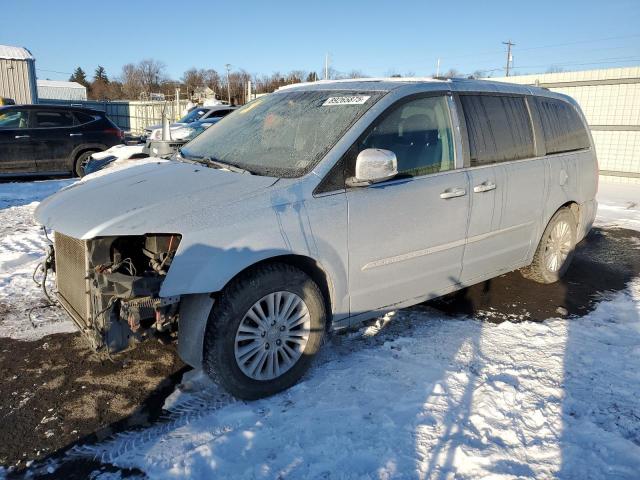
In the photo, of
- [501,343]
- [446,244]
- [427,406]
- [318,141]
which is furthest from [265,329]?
[501,343]

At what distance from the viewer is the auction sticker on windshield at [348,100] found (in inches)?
137

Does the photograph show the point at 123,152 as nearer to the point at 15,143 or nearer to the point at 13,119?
the point at 15,143

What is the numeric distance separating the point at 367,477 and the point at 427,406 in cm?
71

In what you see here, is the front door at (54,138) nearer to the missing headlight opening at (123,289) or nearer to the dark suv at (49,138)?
the dark suv at (49,138)

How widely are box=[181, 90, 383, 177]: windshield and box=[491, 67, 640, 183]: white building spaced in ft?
40.1

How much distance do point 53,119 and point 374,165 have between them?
1086cm

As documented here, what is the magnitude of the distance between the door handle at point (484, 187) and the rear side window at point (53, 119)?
10.7m

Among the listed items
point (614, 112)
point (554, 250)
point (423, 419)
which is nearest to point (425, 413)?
point (423, 419)

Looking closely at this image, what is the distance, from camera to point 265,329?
297cm

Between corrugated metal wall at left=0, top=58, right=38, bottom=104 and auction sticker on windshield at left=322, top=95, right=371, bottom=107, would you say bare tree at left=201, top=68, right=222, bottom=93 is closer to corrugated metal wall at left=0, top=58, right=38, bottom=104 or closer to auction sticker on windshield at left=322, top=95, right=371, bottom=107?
corrugated metal wall at left=0, top=58, right=38, bottom=104

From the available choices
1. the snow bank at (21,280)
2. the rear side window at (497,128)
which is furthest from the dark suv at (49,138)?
the rear side window at (497,128)

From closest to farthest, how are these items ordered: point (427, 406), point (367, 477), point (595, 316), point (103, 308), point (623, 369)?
point (367, 477), point (103, 308), point (427, 406), point (623, 369), point (595, 316)

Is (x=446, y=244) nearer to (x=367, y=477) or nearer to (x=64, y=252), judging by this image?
(x=367, y=477)

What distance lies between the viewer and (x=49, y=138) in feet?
37.3
